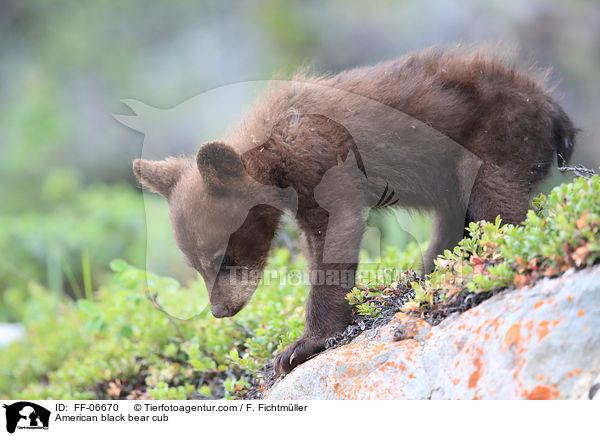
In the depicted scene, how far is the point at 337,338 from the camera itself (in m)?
3.36

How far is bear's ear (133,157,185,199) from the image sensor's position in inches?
159

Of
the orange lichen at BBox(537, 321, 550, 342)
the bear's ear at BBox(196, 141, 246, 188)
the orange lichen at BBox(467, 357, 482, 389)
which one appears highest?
the bear's ear at BBox(196, 141, 246, 188)

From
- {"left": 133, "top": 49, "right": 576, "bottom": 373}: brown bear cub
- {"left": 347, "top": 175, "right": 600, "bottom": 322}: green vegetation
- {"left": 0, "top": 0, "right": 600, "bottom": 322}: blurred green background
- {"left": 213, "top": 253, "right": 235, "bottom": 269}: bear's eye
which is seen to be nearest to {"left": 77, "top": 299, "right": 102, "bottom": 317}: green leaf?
{"left": 133, "top": 49, "right": 576, "bottom": 373}: brown bear cub

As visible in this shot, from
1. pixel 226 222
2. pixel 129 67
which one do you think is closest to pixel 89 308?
pixel 226 222

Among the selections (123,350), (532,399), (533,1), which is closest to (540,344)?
(532,399)

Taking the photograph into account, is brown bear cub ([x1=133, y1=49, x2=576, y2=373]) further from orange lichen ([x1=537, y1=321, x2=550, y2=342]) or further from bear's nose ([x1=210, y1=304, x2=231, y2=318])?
orange lichen ([x1=537, y1=321, x2=550, y2=342])

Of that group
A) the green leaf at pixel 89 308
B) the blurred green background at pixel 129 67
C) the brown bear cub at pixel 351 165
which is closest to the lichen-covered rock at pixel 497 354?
the brown bear cub at pixel 351 165

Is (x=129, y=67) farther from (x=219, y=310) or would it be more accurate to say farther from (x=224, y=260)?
(x=219, y=310)

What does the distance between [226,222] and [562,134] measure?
7.00 feet
